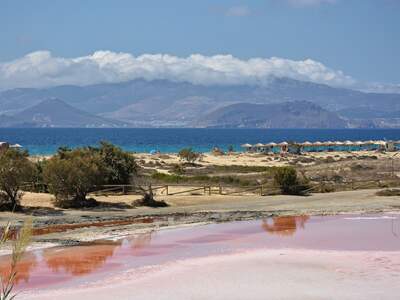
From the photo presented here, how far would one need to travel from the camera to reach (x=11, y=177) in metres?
27.7

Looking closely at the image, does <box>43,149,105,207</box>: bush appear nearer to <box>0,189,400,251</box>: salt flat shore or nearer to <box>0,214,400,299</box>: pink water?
<box>0,189,400,251</box>: salt flat shore

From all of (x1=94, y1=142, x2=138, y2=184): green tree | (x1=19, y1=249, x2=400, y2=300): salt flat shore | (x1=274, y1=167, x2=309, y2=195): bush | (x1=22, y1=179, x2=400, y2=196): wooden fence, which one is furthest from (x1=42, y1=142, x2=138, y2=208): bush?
(x1=19, y1=249, x2=400, y2=300): salt flat shore

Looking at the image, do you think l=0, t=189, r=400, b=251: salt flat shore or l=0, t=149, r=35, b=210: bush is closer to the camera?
l=0, t=189, r=400, b=251: salt flat shore

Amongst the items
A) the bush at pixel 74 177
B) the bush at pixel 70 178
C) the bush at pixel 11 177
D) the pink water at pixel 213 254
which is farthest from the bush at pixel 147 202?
the pink water at pixel 213 254

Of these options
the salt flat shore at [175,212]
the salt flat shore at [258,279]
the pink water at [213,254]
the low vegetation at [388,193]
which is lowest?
the salt flat shore at [258,279]

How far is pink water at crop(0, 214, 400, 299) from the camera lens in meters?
17.0

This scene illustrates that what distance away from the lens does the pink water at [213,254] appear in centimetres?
1698

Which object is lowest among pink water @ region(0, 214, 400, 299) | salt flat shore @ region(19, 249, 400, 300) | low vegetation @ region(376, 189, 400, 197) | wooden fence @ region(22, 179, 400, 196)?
salt flat shore @ region(19, 249, 400, 300)

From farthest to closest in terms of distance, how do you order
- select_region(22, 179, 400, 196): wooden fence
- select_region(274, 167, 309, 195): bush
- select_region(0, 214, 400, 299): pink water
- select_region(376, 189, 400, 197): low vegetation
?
select_region(274, 167, 309, 195): bush, select_region(376, 189, 400, 197): low vegetation, select_region(22, 179, 400, 196): wooden fence, select_region(0, 214, 400, 299): pink water

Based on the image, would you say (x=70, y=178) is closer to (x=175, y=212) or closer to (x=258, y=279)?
(x=175, y=212)

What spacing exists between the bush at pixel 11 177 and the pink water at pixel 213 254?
23.6ft

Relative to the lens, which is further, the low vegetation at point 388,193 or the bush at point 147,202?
the low vegetation at point 388,193

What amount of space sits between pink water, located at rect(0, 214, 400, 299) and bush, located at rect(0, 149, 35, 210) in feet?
23.6

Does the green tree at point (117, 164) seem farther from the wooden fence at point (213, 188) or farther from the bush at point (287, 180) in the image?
the bush at point (287, 180)
